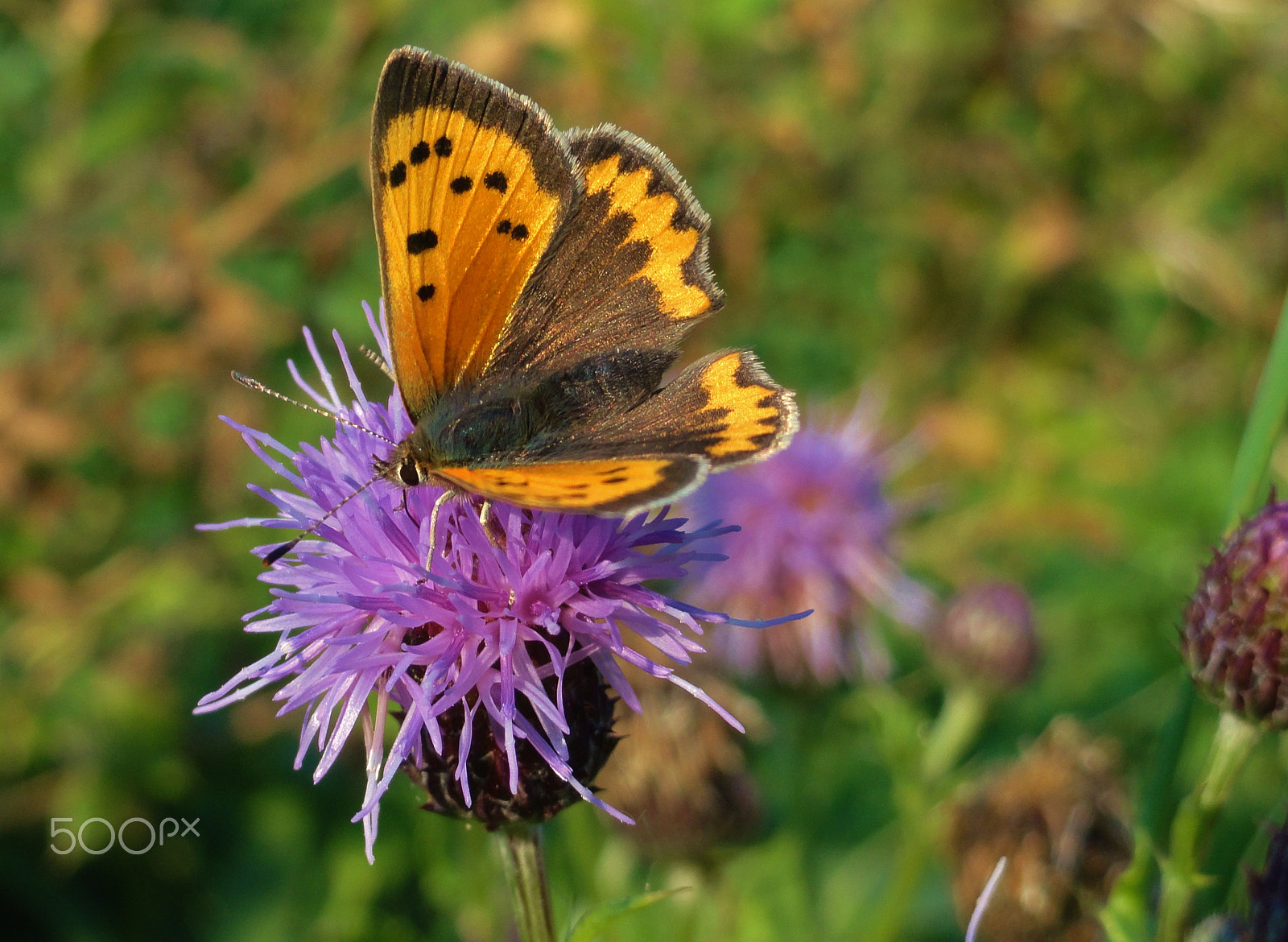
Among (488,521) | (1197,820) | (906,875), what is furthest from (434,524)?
(906,875)

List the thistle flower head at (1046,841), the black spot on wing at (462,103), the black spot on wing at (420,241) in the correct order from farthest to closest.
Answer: the thistle flower head at (1046,841) < the black spot on wing at (420,241) < the black spot on wing at (462,103)

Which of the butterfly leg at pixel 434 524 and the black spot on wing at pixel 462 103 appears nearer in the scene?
the butterfly leg at pixel 434 524

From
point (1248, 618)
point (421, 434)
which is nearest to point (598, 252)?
point (421, 434)

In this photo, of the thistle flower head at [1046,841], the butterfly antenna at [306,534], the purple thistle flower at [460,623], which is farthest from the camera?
the thistle flower head at [1046,841]

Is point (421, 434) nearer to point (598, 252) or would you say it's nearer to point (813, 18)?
point (598, 252)

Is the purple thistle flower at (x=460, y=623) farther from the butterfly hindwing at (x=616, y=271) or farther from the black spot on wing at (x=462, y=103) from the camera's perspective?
the black spot on wing at (x=462, y=103)

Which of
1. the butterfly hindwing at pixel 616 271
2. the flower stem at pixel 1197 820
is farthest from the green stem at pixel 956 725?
the butterfly hindwing at pixel 616 271
